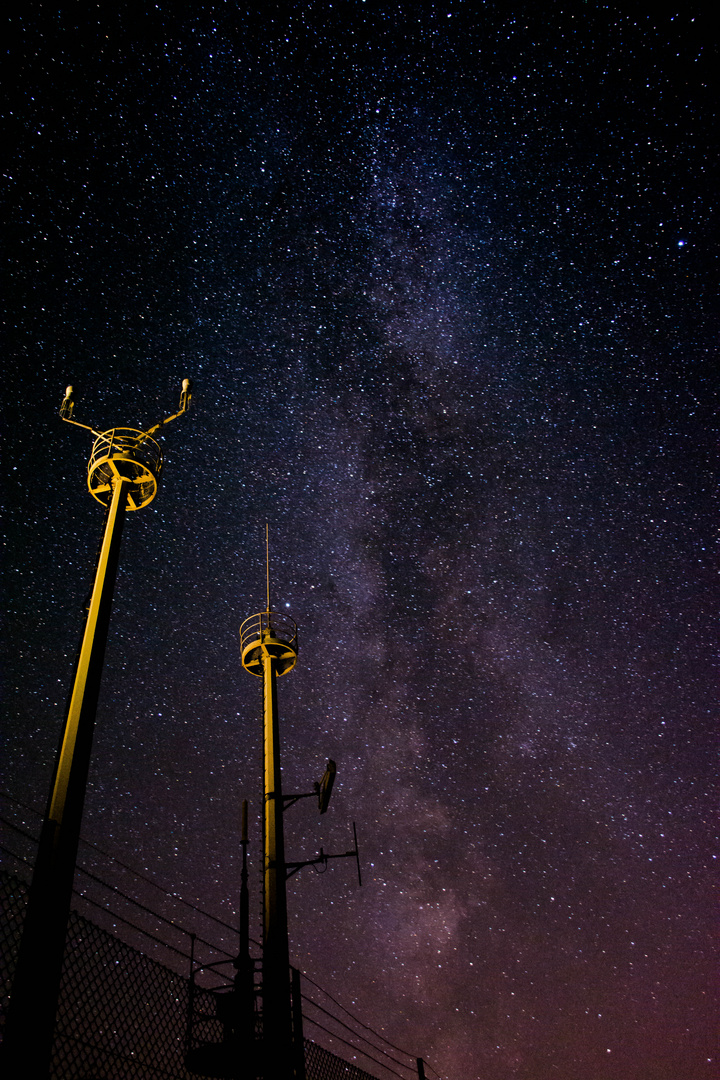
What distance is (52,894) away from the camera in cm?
566

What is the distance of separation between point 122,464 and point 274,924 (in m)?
8.39

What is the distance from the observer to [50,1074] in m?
5.05

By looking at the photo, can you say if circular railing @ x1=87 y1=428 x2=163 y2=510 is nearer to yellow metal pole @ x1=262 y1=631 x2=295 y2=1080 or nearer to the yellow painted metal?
the yellow painted metal

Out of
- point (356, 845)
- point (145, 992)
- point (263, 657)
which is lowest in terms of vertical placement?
point (145, 992)

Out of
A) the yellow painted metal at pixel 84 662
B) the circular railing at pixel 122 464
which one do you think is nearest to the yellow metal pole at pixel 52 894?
the yellow painted metal at pixel 84 662

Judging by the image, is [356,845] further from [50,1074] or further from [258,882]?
[50,1074]

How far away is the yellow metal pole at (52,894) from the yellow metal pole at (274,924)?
5.26 m

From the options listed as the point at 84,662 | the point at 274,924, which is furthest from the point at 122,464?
→ the point at 274,924

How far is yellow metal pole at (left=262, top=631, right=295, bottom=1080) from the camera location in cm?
918

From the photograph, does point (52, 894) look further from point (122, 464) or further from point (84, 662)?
point (122, 464)

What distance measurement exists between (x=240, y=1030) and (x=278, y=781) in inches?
179

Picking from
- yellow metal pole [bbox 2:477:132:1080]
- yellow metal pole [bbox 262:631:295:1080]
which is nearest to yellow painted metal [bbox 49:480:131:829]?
yellow metal pole [bbox 2:477:132:1080]

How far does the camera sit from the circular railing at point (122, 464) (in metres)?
9.77

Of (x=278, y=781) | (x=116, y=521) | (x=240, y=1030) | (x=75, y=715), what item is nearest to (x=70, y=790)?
(x=75, y=715)
